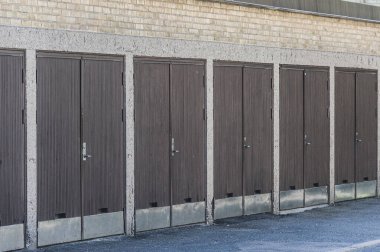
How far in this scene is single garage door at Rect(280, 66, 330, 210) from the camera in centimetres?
2056

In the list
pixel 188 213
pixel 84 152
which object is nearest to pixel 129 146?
pixel 84 152

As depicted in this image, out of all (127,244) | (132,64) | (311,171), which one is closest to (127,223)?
(127,244)

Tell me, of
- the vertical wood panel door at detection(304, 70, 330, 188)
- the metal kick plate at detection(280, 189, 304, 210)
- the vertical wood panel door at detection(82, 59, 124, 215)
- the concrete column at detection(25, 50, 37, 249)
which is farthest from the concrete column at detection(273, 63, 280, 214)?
the concrete column at detection(25, 50, 37, 249)

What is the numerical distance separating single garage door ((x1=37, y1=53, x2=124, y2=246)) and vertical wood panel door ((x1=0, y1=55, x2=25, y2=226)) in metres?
0.36

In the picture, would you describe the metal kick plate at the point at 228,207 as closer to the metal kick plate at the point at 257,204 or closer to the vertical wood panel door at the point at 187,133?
the metal kick plate at the point at 257,204

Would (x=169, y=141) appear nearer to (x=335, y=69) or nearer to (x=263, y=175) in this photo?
(x=263, y=175)

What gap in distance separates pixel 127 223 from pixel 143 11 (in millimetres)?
3333

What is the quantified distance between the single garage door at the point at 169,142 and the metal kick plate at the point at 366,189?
603cm

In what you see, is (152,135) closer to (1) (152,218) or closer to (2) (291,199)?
(1) (152,218)

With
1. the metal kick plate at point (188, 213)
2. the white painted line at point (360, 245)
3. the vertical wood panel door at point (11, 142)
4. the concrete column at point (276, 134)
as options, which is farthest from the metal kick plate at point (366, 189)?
the vertical wood panel door at point (11, 142)

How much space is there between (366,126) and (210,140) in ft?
20.2

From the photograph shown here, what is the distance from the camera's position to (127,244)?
1552 cm

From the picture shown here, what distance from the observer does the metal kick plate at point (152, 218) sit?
1677 centimetres

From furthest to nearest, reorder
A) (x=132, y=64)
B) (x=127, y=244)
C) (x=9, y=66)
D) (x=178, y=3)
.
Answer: (x=178, y=3), (x=132, y=64), (x=127, y=244), (x=9, y=66)
